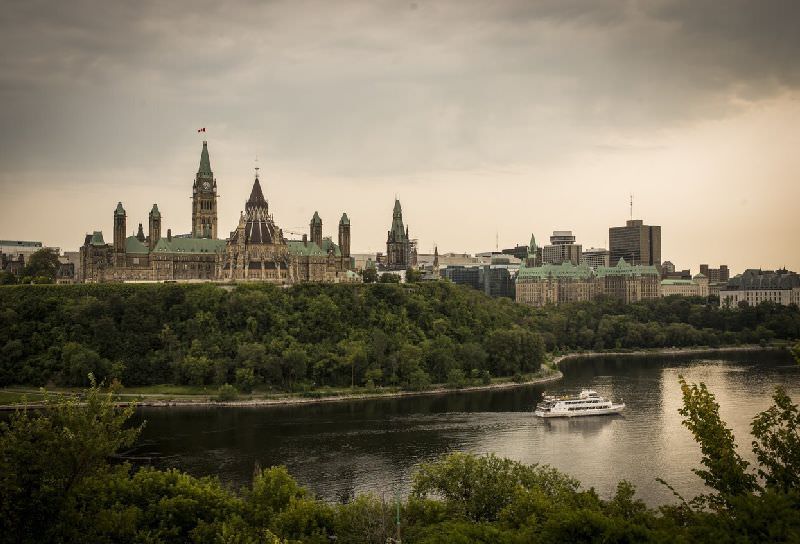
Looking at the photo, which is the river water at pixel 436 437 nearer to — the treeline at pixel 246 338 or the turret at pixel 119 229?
the treeline at pixel 246 338

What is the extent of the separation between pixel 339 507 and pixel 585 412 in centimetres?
4708

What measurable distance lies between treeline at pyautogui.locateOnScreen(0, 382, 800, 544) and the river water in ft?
43.0

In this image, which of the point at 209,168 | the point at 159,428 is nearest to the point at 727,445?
the point at 159,428

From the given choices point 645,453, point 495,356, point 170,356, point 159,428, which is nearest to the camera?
point 645,453

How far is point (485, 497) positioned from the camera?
128 feet

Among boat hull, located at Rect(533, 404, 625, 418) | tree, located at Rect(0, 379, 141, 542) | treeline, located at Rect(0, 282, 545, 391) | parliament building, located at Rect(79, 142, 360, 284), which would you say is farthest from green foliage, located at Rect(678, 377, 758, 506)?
parliament building, located at Rect(79, 142, 360, 284)

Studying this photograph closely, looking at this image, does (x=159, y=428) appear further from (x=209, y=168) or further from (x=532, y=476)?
(x=209, y=168)

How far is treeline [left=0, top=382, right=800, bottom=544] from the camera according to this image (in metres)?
28.2

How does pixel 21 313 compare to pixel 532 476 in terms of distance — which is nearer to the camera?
pixel 532 476

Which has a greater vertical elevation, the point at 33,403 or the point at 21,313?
the point at 21,313

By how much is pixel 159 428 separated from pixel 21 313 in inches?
1550

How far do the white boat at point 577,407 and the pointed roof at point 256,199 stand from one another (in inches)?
2351

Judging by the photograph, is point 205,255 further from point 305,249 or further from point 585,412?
point 585,412

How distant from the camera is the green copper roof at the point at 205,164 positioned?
13266 centimetres
